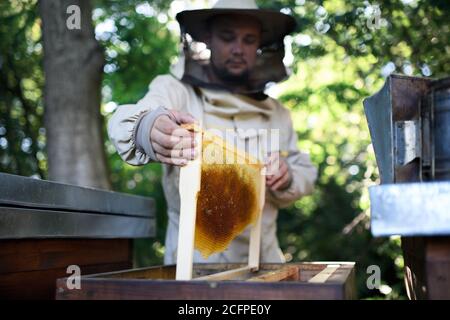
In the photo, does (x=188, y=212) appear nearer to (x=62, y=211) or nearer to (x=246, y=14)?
(x=62, y=211)

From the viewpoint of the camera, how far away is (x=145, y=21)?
5.05m

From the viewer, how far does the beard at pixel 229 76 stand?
285 centimetres

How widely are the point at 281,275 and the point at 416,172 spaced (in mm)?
538

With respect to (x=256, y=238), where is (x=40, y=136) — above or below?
above

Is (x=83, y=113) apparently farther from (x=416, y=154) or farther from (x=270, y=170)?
(x=416, y=154)

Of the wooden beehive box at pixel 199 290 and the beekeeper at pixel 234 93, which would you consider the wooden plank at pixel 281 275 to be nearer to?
the wooden beehive box at pixel 199 290

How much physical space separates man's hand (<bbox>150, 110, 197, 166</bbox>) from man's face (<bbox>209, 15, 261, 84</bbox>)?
102 centimetres

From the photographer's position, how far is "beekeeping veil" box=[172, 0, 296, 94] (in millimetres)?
2793

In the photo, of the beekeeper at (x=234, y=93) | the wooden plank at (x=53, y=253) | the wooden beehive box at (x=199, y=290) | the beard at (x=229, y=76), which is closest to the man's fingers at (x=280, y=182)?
the beekeeper at (x=234, y=93)

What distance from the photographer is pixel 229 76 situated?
2855mm

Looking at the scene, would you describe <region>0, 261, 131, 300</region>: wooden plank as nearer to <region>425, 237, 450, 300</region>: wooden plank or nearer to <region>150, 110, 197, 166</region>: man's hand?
<region>150, 110, 197, 166</region>: man's hand

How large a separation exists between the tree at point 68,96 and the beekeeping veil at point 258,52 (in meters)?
0.66
